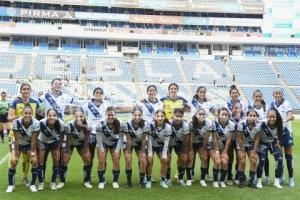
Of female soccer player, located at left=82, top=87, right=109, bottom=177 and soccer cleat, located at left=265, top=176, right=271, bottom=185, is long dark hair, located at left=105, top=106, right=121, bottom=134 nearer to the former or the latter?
female soccer player, located at left=82, top=87, right=109, bottom=177

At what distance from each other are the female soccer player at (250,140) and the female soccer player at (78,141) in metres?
2.57

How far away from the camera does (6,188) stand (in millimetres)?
7586

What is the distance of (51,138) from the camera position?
25.3 ft

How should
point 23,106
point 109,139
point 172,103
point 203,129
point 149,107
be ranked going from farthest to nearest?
point 172,103 → point 149,107 → point 203,129 → point 109,139 → point 23,106

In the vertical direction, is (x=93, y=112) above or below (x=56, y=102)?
below

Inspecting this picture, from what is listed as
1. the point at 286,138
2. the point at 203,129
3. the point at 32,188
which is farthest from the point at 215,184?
the point at 32,188

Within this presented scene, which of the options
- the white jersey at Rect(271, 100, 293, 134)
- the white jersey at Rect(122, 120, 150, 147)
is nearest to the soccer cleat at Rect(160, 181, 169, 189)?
the white jersey at Rect(122, 120, 150, 147)

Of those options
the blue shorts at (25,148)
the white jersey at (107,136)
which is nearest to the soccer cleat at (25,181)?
the blue shorts at (25,148)

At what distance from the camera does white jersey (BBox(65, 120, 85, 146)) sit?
7742 millimetres

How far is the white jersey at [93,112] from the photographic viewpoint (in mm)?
8102

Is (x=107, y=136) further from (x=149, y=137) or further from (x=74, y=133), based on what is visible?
(x=149, y=137)

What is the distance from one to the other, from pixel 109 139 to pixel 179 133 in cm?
120

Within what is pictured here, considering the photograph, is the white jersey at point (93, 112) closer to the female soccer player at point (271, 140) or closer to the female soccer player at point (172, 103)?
the female soccer player at point (172, 103)

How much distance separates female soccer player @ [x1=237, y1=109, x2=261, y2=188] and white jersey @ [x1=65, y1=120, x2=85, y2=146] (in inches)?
105
